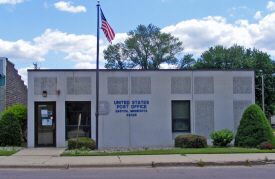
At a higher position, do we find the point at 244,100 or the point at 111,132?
the point at 244,100

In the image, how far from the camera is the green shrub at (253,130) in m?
13.8

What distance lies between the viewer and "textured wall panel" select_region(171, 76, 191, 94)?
51.3 ft

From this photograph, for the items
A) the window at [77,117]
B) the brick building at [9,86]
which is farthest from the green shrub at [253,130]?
the brick building at [9,86]

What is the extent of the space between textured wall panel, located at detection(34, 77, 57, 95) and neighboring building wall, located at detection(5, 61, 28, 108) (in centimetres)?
518

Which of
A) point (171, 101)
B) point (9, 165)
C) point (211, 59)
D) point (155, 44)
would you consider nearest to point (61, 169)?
point (9, 165)

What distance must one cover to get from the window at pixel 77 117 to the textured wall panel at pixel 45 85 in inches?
42.7

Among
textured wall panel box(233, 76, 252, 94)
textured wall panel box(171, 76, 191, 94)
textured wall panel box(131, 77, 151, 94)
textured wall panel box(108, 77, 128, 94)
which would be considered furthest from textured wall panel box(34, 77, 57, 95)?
textured wall panel box(233, 76, 252, 94)


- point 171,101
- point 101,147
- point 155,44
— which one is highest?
point 155,44

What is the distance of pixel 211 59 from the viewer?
131 ft

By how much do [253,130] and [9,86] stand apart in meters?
15.6

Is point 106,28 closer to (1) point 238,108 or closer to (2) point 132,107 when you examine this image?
(2) point 132,107

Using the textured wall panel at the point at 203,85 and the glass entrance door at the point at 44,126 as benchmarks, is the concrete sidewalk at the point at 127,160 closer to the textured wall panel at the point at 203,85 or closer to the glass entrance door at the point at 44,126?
the glass entrance door at the point at 44,126

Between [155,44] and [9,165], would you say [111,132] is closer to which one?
[9,165]

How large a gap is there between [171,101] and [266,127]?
489 centimetres
